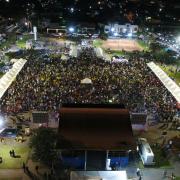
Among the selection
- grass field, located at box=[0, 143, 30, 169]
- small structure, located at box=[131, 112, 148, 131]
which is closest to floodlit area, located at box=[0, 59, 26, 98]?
grass field, located at box=[0, 143, 30, 169]

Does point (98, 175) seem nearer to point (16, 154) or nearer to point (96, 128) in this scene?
point (96, 128)

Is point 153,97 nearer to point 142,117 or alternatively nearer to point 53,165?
point 142,117

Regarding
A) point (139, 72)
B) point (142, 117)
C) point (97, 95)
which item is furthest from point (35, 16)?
point (142, 117)

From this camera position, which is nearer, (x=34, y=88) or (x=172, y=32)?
(x=34, y=88)

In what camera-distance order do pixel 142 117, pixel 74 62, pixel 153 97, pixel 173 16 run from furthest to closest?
pixel 173 16 < pixel 74 62 < pixel 153 97 < pixel 142 117

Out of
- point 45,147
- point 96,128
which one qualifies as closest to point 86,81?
point 96,128

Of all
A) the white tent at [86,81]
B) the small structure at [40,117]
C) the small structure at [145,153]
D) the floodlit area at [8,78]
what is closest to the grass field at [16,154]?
the small structure at [40,117]

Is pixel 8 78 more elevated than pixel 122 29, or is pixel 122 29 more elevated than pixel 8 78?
pixel 8 78
